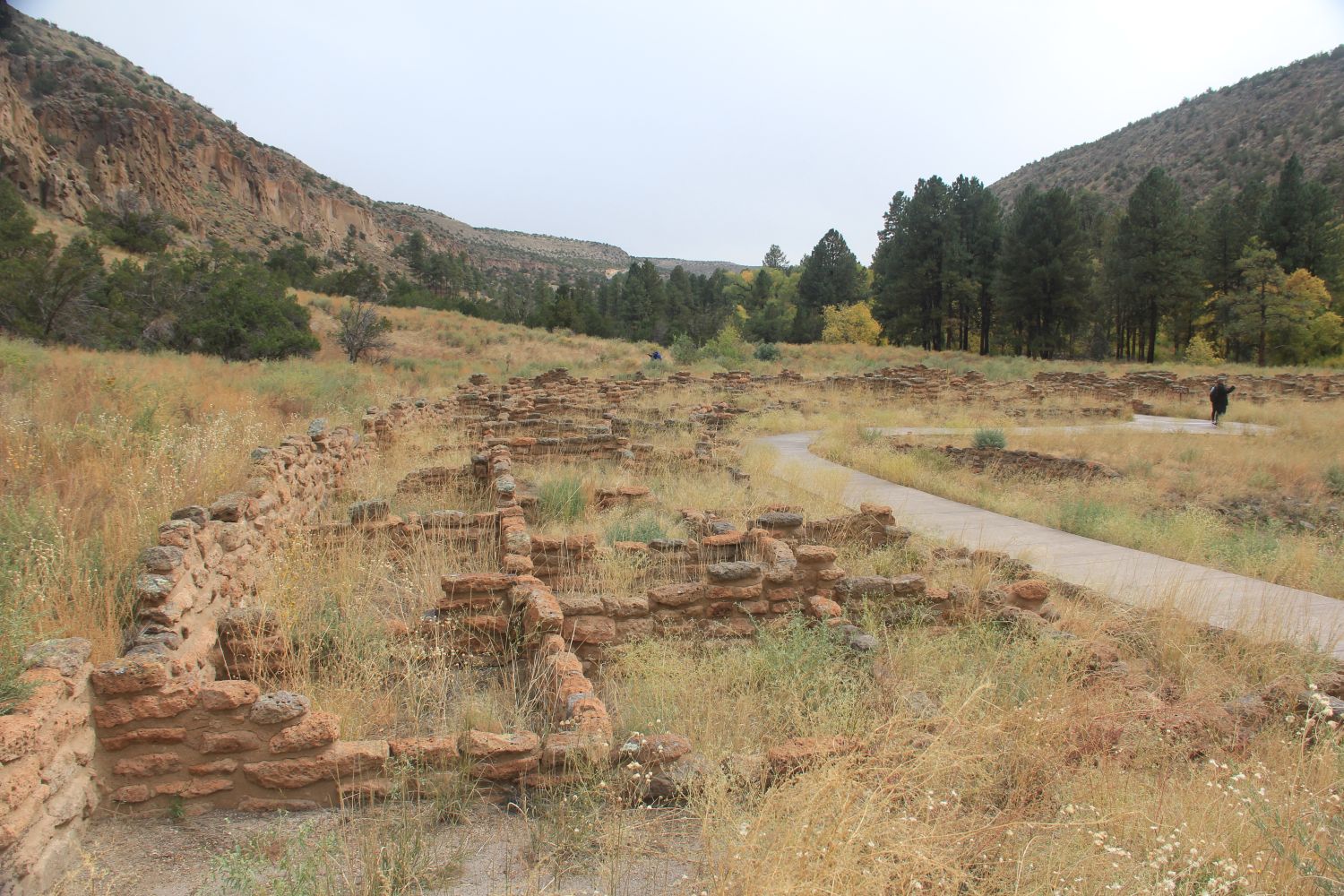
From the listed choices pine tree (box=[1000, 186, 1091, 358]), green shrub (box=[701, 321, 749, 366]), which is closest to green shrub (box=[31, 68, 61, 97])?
green shrub (box=[701, 321, 749, 366])

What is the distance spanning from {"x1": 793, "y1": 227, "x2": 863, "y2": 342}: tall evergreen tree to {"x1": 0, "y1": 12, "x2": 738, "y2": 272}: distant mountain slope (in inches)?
1763

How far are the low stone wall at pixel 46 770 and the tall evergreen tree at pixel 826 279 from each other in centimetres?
5954

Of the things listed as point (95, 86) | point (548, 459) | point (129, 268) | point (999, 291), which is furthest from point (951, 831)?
point (95, 86)

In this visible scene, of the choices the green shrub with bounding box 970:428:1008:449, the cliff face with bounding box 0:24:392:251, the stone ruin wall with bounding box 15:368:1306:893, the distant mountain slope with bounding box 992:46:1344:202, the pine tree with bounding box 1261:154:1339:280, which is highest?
the distant mountain slope with bounding box 992:46:1344:202

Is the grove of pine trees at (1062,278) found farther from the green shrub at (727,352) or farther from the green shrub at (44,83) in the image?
→ the green shrub at (44,83)

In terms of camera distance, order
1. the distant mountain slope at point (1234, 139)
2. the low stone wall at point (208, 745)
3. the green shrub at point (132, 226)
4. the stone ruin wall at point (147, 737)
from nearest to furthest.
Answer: the stone ruin wall at point (147, 737), the low stone wall at point (208, 745), the green shrub at point (132, 226), the distant mountain slope at point (1234, 139)

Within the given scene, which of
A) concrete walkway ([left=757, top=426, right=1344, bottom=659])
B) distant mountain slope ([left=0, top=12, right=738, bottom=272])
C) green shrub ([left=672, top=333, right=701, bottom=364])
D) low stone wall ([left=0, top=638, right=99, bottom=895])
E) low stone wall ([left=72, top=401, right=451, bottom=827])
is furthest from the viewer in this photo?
distant mountain slope ([left=0, top=12, right=738, bottom=272])

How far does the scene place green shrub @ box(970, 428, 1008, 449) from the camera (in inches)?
549

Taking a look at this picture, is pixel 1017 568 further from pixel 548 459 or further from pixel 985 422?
pixel 985 422

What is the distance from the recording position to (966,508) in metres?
9.60

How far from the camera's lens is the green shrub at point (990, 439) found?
13.9 metres

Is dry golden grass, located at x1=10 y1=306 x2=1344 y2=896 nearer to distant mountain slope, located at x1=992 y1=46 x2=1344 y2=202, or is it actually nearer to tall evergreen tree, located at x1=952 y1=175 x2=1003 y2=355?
tall evergreen tree, located at x1=952 y1=175 x2=1003 y2=355

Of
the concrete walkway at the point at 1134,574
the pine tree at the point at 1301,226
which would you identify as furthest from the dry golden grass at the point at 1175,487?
the pine tree at the point at 1301,226

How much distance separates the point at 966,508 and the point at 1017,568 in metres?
3.39
